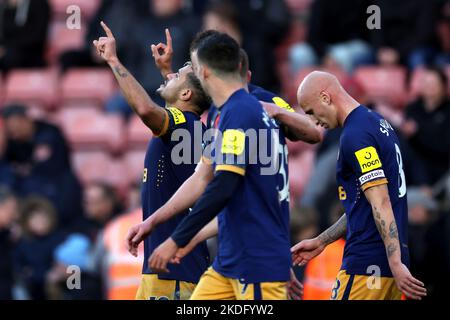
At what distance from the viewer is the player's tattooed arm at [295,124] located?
22.0 feet

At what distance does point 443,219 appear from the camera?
10977 millimetres

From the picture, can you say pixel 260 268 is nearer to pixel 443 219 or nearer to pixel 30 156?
pixel 443 219

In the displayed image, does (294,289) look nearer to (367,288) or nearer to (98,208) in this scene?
(367,288)

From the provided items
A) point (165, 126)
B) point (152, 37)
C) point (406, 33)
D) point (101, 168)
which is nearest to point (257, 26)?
point (152, 37)

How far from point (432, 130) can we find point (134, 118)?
3.55 m

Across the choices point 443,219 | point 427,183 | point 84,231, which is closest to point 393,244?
point 443,219

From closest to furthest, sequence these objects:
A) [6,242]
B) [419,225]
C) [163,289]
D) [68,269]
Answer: [163,289] < [419,225] < [68,269] < [6,242]

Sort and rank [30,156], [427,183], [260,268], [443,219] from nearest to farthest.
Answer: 1. [260,268]
2. [443,219]
3. [427,183]
4. [30,156]

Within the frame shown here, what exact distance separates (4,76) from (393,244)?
347 inches

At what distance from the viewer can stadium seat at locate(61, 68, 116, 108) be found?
14367mm

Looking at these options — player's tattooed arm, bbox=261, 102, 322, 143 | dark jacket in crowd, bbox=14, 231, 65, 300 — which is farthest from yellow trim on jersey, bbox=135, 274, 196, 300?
dark jacket in crowd, bbox=14, 231, 65, 300

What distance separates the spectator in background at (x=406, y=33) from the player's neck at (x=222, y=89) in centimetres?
696

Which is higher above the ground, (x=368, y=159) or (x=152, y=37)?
(x=152, y=37)

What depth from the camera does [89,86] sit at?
14.4 meters
